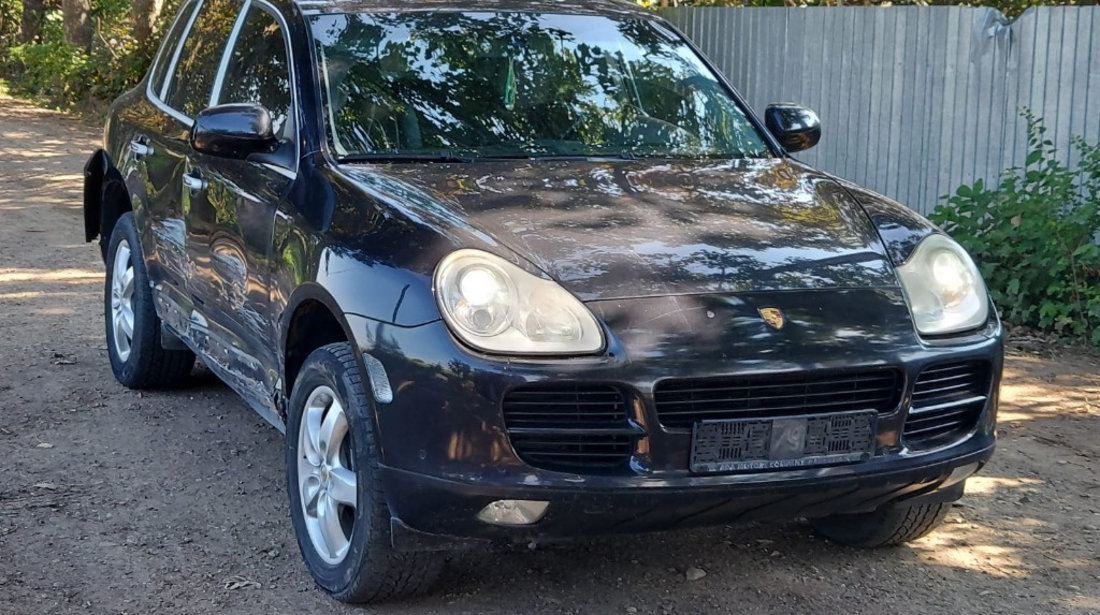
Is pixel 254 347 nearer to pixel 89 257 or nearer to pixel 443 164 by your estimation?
pixel 443 164

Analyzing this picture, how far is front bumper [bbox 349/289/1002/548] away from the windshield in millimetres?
1119

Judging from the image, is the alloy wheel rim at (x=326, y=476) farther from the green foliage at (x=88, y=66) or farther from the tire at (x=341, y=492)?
the green foliage at (x=88, y=66)

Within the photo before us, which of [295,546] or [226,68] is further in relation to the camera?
[226,68]

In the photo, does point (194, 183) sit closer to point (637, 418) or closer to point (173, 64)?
point (173, 64)

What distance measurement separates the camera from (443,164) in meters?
4.53

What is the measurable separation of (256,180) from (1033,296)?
16.3ft

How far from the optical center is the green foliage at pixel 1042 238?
25.6ft

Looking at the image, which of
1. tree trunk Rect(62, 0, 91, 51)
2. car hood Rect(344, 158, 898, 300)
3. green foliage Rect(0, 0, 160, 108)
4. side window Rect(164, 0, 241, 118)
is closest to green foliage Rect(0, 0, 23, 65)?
green foliage Rect(0, 0, 160, 108)

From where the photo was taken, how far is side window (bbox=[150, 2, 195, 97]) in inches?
250

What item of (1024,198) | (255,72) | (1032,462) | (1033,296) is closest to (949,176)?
(1024,198)

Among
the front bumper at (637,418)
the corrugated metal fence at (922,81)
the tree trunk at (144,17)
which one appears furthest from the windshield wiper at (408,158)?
the tree trunk at (144,17)

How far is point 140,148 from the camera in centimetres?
616

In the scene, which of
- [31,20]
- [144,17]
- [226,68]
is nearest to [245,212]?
[226,68]

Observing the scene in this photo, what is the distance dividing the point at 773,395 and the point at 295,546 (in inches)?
71.1
